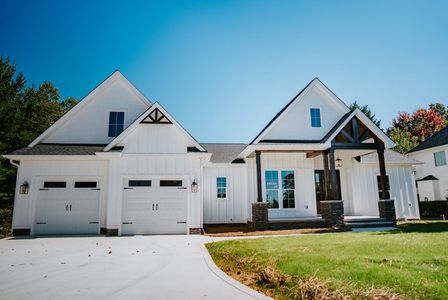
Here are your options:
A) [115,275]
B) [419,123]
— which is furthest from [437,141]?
[115,275]

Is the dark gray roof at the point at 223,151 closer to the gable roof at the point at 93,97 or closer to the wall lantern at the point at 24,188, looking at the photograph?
the gable roof at the point at 93,97

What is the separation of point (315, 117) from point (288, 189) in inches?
165

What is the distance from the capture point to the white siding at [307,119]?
1467 cm

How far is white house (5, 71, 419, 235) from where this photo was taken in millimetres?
12719

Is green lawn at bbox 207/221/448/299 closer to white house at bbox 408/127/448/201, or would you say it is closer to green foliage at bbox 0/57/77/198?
white house at bbox 408/127/448/201

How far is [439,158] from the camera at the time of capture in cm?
2267

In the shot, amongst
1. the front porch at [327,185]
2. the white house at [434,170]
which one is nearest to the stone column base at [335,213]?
the front porch at [327,185]

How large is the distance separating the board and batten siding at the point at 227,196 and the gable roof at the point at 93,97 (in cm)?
541

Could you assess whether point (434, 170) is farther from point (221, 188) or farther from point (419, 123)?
point (419, 123)

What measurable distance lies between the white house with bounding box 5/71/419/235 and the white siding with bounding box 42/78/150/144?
0.05m

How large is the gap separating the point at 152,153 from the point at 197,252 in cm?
621

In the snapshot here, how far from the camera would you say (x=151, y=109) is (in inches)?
510

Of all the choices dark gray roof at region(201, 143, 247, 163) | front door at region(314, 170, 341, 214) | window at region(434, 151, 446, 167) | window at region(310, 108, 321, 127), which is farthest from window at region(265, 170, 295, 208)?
window at region(434, 151, 446, 167)

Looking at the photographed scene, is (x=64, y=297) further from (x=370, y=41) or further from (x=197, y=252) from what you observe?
(x=370, y=41)
